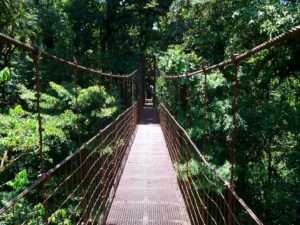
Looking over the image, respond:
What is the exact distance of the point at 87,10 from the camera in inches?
527

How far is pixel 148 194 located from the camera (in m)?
3.86

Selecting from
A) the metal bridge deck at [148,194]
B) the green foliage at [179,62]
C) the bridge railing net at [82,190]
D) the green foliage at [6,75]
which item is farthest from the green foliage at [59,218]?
the green foliage at [179,62]

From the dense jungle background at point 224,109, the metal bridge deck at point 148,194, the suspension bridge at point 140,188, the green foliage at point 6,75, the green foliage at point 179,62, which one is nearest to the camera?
the green foliage at point 6,75

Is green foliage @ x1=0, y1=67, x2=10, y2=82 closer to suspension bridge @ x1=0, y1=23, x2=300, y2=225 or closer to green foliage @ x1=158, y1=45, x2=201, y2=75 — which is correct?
suspension bridge @ x1=0, y1=23, x2=300, y2=225

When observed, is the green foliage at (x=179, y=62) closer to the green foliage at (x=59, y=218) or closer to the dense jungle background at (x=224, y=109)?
the dense jungle background at (x=224, y=109)

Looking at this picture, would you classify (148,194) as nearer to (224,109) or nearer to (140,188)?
(140,188)

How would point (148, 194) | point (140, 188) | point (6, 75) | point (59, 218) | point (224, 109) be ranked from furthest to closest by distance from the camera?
point (224, 109) → point (59, 218) → point (140, 188) → point (148, 194) → point (6, 75)

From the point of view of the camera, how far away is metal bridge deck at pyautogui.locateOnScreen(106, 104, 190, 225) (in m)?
3.19

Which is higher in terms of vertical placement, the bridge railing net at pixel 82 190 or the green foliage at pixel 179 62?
the green foliage at pixel 179 62

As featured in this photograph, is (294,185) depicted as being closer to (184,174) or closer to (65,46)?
(184,174)

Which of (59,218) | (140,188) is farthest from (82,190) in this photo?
(59,218)

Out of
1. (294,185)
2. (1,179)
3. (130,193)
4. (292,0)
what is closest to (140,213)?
(130,193)

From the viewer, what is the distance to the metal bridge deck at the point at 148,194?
3.19 m

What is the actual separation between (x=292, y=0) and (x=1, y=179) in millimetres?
4295
